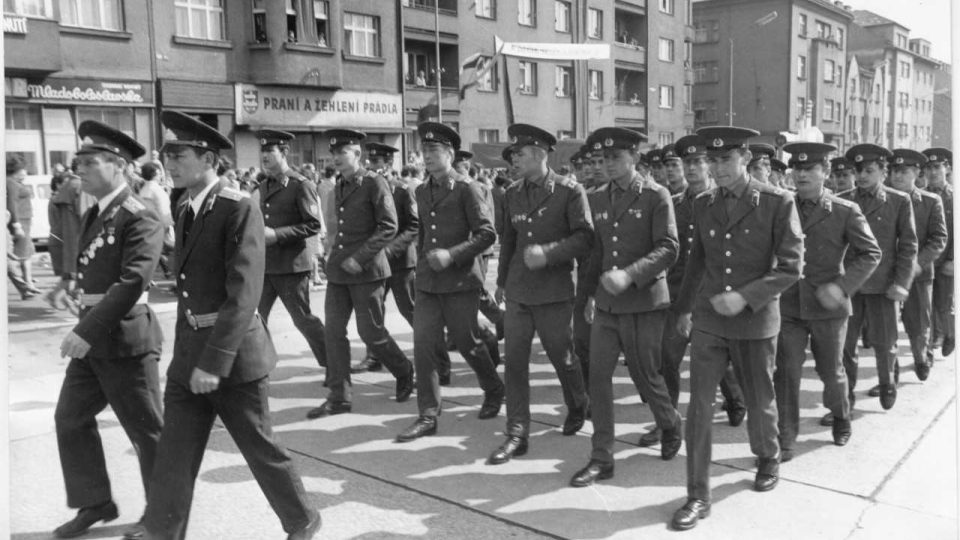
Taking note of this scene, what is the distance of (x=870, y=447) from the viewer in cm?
542

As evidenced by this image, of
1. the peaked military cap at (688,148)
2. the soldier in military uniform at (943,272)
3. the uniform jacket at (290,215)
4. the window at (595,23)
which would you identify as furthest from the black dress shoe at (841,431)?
the window at (595,23)

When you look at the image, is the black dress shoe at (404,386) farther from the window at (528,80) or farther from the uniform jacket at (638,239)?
the window at (528,80)

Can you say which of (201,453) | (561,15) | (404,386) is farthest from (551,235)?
(561,15)

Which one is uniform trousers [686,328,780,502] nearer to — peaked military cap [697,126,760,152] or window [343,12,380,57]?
peaked military cap [697,126,760,152]

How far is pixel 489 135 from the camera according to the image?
3106cm

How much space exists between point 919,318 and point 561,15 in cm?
2133

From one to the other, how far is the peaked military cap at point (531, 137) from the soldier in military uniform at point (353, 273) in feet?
4.45

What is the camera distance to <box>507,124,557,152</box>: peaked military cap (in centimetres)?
531

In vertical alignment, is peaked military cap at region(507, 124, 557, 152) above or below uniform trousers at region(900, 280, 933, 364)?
above

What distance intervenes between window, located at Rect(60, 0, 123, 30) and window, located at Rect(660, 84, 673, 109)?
28210 mm

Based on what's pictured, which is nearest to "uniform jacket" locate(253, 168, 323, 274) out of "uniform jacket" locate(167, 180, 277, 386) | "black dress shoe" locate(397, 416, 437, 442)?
"black dress shoe" locate(397, 416, 437, 442)

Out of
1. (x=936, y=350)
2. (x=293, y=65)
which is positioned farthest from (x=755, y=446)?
(x=293, y=65)

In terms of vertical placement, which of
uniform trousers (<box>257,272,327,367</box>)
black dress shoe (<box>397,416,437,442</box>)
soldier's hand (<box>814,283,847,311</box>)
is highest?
soldier's hand (<box>814,283,847,311</box>)

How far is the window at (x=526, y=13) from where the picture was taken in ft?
90.9
